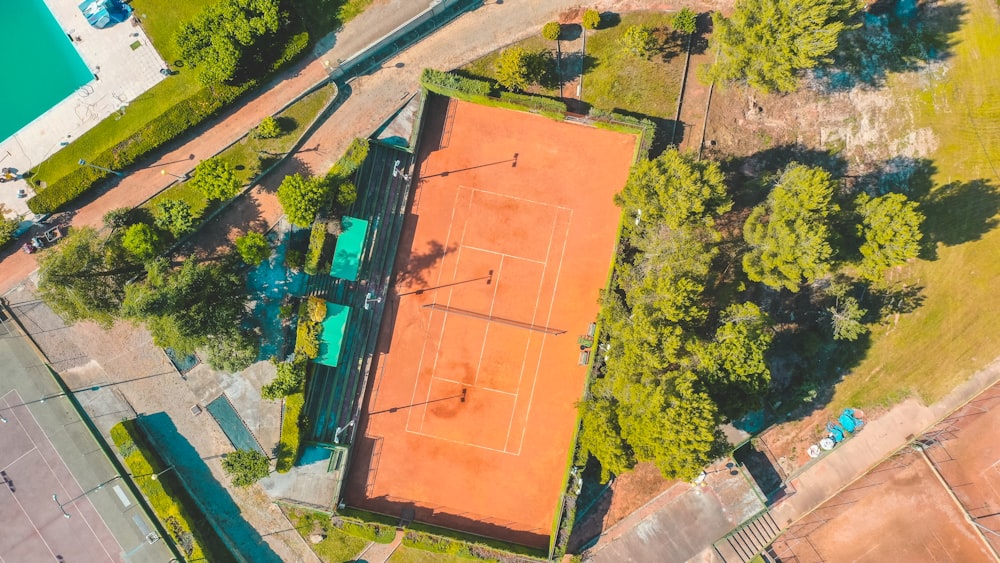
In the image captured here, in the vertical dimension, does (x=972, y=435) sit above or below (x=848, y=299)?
below

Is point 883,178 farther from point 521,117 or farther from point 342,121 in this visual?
point 342,121

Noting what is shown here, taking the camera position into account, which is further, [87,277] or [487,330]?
→ [487,330]

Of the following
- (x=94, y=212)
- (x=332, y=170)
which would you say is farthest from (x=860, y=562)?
(x=94, y=212)

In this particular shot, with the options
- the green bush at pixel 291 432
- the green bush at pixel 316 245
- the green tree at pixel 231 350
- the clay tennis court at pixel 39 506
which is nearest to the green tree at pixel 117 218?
the green tree at pixel 231 350

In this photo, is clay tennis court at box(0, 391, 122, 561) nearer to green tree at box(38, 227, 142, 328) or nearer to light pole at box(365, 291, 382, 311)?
green tree at box(38, 227, 142, 328)

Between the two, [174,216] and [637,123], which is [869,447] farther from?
[174,216]

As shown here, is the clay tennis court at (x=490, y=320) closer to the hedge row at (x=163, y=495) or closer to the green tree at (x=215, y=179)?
the hedge row at (x=163, y=495)

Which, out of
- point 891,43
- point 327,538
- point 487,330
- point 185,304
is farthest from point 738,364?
point 185,304
